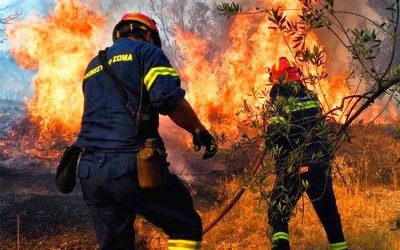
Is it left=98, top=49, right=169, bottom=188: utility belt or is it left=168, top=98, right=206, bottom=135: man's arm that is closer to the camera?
left=98, top=49, right=169, bottom=188: utility belt

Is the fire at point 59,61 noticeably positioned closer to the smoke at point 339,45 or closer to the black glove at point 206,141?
the smoke at point 339,45

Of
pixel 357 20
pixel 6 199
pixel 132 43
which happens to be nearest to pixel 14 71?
pixel 357 20

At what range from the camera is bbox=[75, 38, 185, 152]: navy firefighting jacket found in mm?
2641

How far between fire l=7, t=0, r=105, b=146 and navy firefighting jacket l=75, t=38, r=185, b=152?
9222mm

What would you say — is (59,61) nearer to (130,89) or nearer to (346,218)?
(346,218)

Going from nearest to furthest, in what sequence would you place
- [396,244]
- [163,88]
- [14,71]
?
[163,88] → [396,244] → [14,71]

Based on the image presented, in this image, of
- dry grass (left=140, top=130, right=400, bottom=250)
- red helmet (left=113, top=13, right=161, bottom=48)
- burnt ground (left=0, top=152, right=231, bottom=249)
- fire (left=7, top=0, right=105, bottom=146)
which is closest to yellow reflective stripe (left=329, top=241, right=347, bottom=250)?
dry grass (left=140, top=130, right=400, bottom=250)

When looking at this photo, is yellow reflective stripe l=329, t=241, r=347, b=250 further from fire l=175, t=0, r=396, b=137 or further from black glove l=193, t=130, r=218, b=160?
fire l=175, t=0, r=396, b=137

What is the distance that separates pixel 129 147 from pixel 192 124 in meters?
0.45

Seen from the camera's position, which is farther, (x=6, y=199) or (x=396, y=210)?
(x=6, y=199)

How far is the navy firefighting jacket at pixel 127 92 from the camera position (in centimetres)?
264

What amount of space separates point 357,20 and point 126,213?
18222 mm

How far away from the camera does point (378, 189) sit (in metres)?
7.73

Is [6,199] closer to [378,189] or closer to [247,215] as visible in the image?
[247,215]
